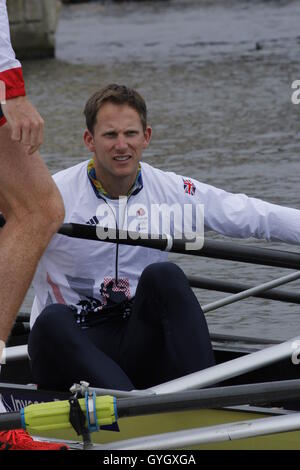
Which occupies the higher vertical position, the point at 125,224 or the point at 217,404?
the point at 125,224

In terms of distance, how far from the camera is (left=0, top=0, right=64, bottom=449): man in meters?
3.79

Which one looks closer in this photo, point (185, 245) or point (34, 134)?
point (34, 134)

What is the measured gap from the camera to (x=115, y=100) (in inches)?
176

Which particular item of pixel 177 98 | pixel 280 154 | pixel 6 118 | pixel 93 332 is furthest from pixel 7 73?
pixel 177 98

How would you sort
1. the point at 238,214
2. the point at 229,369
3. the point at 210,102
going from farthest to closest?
the point at 210,102 → the point at 238,214 → the point at 229,369

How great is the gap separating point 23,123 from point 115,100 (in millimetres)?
803

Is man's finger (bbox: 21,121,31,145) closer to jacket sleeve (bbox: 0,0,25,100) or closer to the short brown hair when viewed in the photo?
jacket sleeve (bbox: 0,0,25,100)

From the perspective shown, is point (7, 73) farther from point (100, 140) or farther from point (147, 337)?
point (147, 337)

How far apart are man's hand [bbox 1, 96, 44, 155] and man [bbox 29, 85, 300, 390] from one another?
2.25 feet

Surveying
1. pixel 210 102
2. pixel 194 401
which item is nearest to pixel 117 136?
pixel 194 401

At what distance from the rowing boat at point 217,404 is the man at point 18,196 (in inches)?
15.4

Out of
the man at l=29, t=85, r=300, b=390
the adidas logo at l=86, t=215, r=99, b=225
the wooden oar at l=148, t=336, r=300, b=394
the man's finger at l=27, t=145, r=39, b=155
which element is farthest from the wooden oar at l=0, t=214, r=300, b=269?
the man's finger at l=27, t=145, r=39, b=155

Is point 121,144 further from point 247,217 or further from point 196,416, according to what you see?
point 196,416
